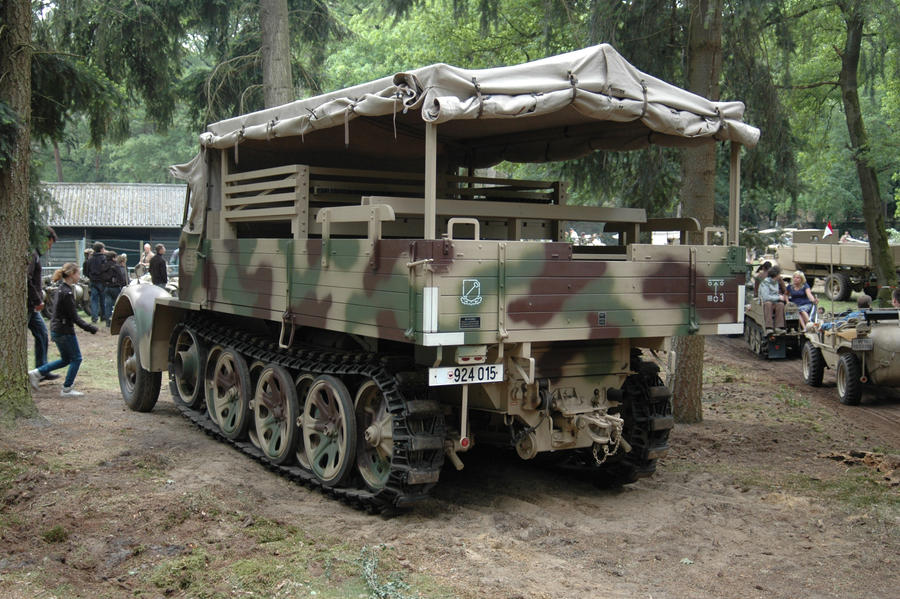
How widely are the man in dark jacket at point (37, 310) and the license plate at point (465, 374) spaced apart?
749 cm

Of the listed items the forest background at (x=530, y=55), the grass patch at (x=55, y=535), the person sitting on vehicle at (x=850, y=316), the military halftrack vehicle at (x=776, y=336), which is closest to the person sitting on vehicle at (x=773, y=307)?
the military halftrack vehicle at (x=776, y=336)

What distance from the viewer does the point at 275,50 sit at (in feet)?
48.3

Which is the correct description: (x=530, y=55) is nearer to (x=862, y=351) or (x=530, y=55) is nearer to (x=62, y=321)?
(x=862, y=351)

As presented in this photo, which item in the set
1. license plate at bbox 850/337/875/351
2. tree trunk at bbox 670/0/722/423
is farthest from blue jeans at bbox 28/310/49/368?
license plate at bbox 850/337/875/351

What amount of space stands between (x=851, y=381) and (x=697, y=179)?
4563mm

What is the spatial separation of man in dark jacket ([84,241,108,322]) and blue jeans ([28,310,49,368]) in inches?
258

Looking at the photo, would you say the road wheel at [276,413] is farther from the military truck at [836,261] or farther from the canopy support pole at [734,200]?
the military truck at [836,261]

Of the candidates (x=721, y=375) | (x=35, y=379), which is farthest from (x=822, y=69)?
(x=35, y=379)

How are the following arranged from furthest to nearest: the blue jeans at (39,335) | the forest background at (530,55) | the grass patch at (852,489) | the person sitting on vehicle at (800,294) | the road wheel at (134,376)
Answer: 1. the person sitting on vehicle at (800,294)
2. the blue jeans at (39,335)
3. the forest background at (530,55)
4. the road wheel at (134,376)
5. the grass patch at (852,489)

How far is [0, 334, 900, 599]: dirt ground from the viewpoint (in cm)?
545

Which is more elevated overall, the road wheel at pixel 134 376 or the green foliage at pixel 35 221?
the green foliage at pixel 35 221

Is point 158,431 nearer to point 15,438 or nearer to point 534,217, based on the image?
point 15,438

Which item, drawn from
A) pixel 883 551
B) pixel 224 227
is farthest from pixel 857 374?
pixel 224 227

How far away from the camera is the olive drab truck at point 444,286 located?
20.6 ft
